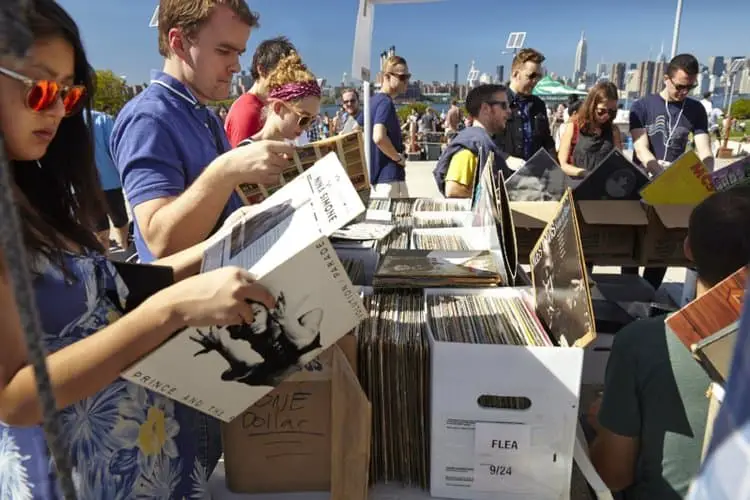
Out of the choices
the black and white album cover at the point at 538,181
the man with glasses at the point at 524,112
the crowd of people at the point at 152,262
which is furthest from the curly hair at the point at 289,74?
the man with glasses at the point at 524,112

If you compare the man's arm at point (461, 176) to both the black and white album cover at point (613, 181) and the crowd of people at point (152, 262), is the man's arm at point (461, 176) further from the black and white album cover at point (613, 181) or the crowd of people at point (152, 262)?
the crowd of people at point (152, 262)

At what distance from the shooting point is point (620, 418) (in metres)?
1.19

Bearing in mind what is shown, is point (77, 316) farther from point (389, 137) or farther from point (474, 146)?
point (389, 137)

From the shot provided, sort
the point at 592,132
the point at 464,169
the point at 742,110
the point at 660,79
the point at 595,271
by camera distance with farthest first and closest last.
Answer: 1. the point at 742,110
2. the point at 660,79
3. the point at 595,271
4. the point at 592,132
5. the point at 464,169

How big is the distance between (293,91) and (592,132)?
289cm

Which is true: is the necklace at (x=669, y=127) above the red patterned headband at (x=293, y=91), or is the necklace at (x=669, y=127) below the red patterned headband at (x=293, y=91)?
below

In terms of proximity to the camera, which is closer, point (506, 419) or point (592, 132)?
point (506, 419)

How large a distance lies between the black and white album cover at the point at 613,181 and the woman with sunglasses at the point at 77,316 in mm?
2009

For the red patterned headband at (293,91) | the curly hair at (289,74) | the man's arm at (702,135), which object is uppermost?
the curly hair at (289,74)

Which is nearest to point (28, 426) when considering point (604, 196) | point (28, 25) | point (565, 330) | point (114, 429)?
point (114, 429)

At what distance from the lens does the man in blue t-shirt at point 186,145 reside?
3.72ft

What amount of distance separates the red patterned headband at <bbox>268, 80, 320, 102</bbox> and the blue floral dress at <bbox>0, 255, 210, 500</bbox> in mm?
1223

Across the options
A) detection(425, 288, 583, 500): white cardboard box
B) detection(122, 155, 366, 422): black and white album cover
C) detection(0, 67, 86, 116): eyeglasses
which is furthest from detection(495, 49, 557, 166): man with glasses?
detection(0, 67, 86, 116): eyeglasses

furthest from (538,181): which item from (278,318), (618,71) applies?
(618,71)
